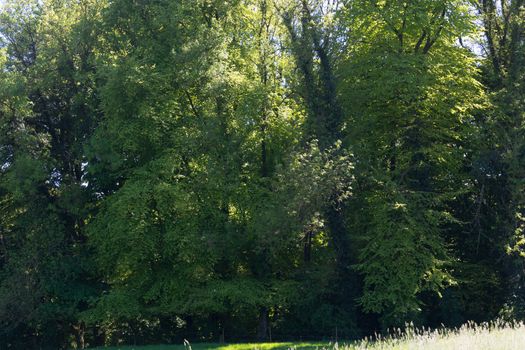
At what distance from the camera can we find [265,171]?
28344 mm

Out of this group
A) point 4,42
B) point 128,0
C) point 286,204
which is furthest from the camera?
point 4,42

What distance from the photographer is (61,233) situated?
28953 mm

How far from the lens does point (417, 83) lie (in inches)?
1012

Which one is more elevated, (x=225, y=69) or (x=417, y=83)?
(x=225, y=69)

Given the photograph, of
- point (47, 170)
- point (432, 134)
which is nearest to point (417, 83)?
point (432, 134)

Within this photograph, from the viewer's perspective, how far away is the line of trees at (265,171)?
Answer: 24.8 metres

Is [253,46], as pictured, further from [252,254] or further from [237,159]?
[252,254]

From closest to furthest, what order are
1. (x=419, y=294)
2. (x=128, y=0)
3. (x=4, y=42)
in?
(x=419, y=294) < (x=128, y=0) < (x=4, y=42)

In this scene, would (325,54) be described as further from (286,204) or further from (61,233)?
(61,233)

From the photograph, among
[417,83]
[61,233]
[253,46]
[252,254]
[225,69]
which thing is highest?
[253,46]

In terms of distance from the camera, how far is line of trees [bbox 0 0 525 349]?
24.8 metres

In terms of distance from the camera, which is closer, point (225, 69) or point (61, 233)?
→ point (225, 69)

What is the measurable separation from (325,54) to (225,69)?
4.47 meters

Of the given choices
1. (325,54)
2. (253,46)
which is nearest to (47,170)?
(253,46)
